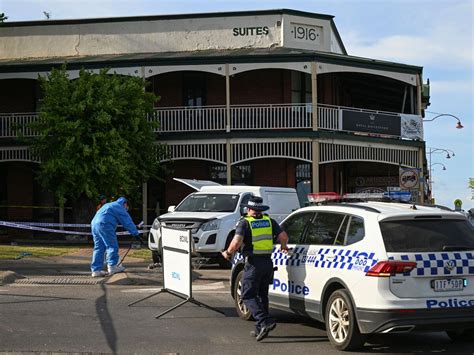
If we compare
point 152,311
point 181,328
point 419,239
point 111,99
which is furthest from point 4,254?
point 419,239

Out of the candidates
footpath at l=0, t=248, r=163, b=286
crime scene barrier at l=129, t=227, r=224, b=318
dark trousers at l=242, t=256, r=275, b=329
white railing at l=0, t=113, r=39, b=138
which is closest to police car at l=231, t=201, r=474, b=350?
dark trousers at l=242, t=256, r=275, b=329

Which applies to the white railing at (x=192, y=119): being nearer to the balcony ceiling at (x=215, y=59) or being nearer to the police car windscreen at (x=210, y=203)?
the balcony ceiling at (x=215, y=59)

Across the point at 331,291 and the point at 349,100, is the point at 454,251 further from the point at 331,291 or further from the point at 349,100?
the point at 349,100

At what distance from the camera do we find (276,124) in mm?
26328

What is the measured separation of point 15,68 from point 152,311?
19114mm

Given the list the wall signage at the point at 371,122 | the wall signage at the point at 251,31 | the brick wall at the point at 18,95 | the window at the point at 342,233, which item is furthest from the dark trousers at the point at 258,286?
the brick wall at the point at 18,95

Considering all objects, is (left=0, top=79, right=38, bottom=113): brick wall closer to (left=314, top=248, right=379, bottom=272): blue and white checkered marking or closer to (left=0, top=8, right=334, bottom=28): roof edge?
(left=0, top=8, right=334, bottom=28): roof edge

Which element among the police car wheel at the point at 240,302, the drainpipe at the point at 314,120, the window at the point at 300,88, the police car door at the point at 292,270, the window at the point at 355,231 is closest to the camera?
the window at the point at 355,231

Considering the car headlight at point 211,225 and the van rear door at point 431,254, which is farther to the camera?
the car headlight at point 211,225

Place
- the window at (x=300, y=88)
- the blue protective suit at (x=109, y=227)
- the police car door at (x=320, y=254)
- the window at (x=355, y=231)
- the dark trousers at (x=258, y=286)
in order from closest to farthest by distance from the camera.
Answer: the window at (x=355, y=231), the police car door at (x=320, y=254), the dark trousers at (x=258, y=286), the blue protective suit at (x=109, y=227), the window at (x=300, y=88)

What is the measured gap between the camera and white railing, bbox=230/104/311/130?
2614 cm

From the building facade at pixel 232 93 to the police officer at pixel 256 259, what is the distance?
54.0ft

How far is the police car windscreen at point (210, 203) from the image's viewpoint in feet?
56.9

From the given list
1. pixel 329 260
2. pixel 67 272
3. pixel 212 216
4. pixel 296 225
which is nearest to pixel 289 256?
pixel 296 225
